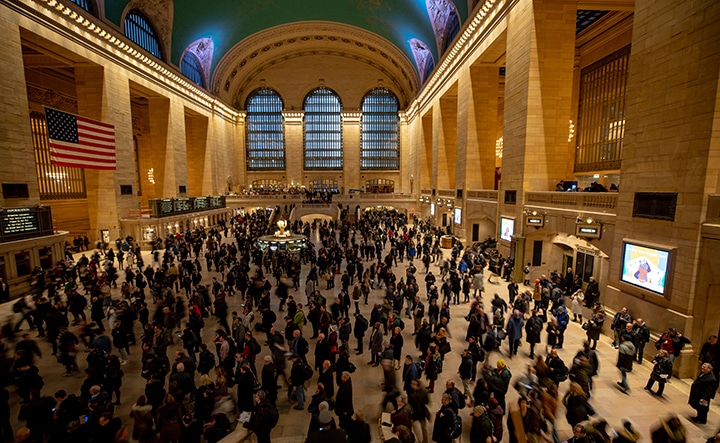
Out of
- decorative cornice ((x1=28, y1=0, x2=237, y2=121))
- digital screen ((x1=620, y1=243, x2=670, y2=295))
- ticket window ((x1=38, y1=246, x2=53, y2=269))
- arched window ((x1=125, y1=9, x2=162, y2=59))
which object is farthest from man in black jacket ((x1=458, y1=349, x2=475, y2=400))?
arched window ((x1=125, y1=9, x2=162, y2=59))

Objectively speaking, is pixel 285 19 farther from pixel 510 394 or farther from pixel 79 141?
pixel 510 394

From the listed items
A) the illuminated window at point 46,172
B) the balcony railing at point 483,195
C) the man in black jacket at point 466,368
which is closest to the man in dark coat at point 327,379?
the man in black jacket at point 466,368

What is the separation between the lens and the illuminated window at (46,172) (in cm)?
2008

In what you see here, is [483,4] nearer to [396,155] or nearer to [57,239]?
[57,239]

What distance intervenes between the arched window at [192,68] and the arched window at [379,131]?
1916 centimetres

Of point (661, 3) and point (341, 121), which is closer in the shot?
point (661, 3)

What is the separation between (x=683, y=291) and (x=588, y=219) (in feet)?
10.3

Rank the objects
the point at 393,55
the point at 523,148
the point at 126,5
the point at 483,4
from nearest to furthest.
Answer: the point at 523,148, the point at 483,4, the point at 126,5, the point at 393,55

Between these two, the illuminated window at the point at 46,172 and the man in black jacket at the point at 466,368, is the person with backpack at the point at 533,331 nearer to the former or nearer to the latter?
the man in black jacket at the point at 466,368

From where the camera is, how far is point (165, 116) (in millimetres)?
25594

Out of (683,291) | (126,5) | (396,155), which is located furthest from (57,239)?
(396,155)

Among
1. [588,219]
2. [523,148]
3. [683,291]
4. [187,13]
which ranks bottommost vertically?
[683,291]

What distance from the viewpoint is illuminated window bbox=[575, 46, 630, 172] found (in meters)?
16.2

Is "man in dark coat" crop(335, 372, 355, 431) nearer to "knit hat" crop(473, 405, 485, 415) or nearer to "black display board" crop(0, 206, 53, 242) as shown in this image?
"knit hat" crop(473, 405, 485, 415)
